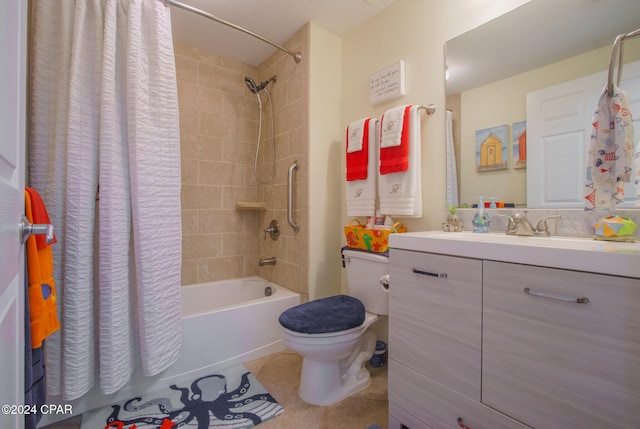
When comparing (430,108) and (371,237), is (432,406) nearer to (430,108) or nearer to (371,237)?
(371,237)

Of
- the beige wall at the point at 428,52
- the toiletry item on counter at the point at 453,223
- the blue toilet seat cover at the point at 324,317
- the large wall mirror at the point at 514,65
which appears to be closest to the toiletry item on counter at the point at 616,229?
the large wall mirror at the point at 514,65

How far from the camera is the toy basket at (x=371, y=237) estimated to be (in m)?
1.46

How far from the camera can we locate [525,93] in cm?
119

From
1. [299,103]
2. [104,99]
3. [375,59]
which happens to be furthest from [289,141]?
[104,99]

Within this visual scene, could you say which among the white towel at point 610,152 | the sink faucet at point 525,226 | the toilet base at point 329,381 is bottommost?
the toilet base at point 329,381

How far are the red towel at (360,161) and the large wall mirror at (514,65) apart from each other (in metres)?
0.47

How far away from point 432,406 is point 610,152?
42.8 inches

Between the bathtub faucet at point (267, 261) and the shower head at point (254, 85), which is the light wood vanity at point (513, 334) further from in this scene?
the shower head at point (254, 85)

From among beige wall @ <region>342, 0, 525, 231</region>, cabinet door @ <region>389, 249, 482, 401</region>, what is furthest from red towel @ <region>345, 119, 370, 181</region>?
cabinet door @ <region>389, 249, 482, 401</region>

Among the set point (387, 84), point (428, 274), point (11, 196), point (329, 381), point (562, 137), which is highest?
point (387, 84)

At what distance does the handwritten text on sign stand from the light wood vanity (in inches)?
39.3

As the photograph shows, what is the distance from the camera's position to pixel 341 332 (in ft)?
4.25

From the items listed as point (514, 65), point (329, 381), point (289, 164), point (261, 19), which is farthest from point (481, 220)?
point (261, 19)

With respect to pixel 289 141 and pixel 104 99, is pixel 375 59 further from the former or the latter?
pixel 104 99
